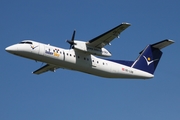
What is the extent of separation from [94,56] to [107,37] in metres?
2.00

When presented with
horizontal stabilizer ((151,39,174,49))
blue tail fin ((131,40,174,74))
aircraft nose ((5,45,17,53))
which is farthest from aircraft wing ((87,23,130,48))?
aircraft nose ((5,45,17,53))

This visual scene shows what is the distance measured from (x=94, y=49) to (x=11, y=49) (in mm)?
5723

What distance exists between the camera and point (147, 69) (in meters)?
26.7

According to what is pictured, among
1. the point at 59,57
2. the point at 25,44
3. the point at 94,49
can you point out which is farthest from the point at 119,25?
the point at 25,44

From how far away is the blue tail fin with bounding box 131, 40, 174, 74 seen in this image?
2662 centimetres

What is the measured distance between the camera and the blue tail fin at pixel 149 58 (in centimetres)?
2662

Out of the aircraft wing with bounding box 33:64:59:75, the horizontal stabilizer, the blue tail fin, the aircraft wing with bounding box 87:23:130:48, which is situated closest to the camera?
the aircraft wing with bounding box 87:23:130:48

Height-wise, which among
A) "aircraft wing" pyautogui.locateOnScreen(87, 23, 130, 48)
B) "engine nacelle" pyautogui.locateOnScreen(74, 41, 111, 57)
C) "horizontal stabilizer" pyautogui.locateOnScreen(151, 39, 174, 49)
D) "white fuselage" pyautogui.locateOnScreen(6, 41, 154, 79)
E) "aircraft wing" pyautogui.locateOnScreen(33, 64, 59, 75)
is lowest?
"white fuselage" pyautogui.locateOnScreen(6, 41, 154, 79)

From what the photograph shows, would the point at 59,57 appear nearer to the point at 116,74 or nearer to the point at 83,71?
the point at 83,71

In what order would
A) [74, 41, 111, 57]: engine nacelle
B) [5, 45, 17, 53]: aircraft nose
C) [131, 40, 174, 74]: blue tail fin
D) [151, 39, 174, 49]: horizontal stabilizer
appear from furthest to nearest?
[131, 40, 174, 74]: blue tail fin
[151, 39, 174, 49]: horizontal stabilizer
[74, 41, 111, 57]: engine nacelle
[5, 45, 17, 53]: aircraft nose

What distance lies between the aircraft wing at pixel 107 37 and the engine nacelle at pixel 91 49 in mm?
268

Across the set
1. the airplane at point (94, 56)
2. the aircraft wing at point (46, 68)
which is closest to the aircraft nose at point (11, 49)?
the airplane at point (94, 56)

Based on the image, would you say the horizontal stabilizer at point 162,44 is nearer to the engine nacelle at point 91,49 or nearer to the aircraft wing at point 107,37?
the aircraft wing at point 107,37

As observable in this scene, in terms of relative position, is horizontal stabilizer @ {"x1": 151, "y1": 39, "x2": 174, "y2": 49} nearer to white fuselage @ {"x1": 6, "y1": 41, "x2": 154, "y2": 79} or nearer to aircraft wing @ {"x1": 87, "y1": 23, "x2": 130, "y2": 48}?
white fuselage @ {"x1": 6, "y1": 41, "x2": 154, "y2": 79}
